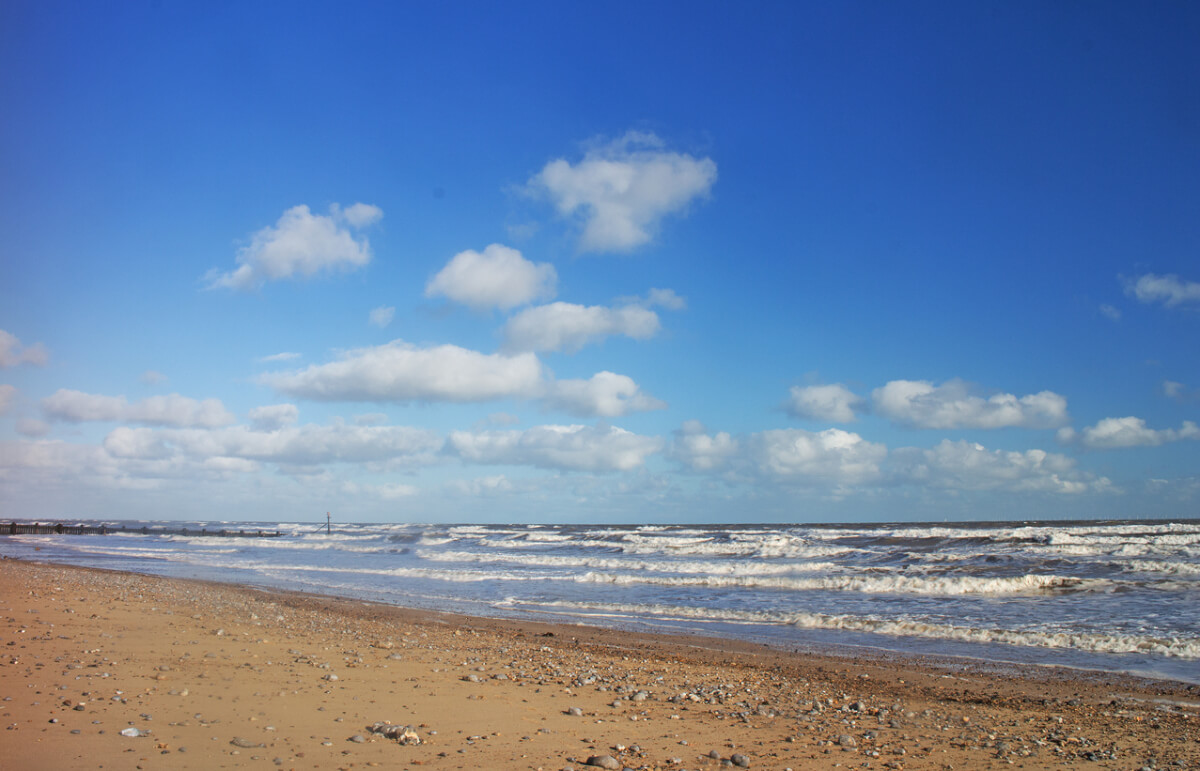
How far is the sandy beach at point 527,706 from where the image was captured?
606cm

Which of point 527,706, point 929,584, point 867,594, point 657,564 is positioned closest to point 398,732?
point 527,706

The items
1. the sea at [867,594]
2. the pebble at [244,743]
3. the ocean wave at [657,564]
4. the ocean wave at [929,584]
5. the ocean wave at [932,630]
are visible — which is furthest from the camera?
the ocean wave at [657,564]

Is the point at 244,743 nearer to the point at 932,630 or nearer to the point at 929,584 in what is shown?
the point at 932,630

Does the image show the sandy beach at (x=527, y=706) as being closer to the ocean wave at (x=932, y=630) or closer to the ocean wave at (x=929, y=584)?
the ocean wave at (x=932, y=630)

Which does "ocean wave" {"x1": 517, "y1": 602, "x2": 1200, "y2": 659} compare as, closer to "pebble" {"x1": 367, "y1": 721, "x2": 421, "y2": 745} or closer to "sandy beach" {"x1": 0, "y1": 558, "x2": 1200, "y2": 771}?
"sandy beach" {"x1": 0, "y1": 558, "x2": 1200, "y2": 771}

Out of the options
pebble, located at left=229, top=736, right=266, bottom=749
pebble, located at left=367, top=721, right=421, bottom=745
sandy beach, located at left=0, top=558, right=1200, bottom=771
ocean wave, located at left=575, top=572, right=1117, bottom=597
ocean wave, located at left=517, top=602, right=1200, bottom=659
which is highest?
pebble, located at left=229, top=736, right=266, bottom=749

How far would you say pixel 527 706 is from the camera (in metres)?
7.77

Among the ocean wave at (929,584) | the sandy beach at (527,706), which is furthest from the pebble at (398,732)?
the ocean wave at (929,584)

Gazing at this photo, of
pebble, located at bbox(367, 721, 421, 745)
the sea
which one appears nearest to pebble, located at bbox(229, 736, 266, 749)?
pebble, located at bbox(367, 721, 421, 745)

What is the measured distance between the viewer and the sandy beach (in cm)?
606

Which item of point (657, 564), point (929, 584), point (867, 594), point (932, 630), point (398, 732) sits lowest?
point (657, 564)

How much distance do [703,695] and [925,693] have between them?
3.10 metres

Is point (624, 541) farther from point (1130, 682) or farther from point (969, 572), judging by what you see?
point (1130, 682)

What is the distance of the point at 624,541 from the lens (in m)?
59.4
